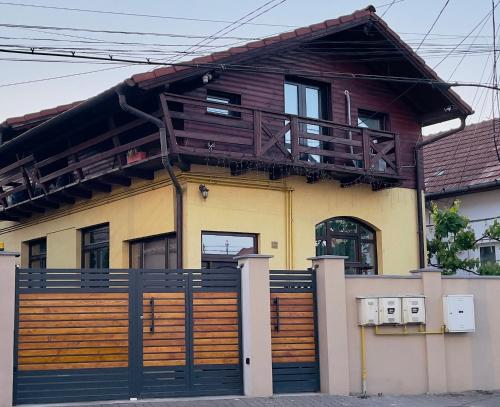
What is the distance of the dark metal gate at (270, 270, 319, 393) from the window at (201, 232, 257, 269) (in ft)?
9.35

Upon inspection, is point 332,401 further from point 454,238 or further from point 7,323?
point 454,238

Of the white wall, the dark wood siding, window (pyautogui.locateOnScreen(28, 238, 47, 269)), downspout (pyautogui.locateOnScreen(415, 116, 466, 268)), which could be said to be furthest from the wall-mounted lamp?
the white wall

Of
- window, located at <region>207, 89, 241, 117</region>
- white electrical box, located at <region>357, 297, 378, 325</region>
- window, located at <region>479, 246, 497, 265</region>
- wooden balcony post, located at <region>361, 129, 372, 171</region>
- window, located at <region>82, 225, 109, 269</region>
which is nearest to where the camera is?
white electrical box, located at <region>357, 297, 378, 325</region>

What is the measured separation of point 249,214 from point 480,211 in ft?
28.1

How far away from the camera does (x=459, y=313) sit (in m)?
13.4

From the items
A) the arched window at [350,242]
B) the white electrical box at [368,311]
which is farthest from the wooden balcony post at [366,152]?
the white electrical box at [368,311]

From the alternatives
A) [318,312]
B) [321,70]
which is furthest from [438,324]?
[321,70]

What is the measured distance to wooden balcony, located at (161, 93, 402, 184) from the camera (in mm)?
14586

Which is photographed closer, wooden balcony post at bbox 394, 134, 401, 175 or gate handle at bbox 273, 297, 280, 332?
gate handle at bbox 273, 297, 280, 332

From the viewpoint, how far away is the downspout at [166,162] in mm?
14141

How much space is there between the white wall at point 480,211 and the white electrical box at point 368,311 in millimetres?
9363

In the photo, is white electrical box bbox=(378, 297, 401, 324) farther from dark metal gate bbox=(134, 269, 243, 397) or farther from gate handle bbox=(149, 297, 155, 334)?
gate handle bbox=(149, 297, 155, 334)

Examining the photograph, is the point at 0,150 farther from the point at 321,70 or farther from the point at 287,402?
the point at 287,402

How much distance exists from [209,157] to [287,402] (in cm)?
479
